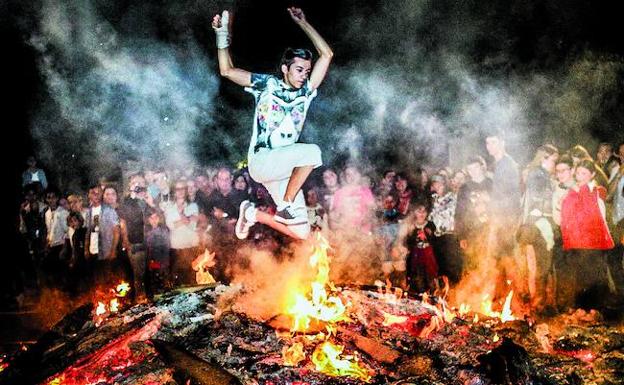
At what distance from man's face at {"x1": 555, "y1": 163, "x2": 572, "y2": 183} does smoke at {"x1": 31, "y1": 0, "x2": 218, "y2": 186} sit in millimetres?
6406

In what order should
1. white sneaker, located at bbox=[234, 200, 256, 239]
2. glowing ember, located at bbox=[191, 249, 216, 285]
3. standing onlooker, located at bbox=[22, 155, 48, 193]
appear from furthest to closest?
standing onlooker, located at bbox=[22, 155, 48, 193], glowing ember, located at bbox=[191, 249, 216, 285], white sneaker, located at bbox=[234, 200, 256, 239]

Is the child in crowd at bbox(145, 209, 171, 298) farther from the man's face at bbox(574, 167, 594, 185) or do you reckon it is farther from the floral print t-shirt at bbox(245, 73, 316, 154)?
the man's face at bbox(574, 167, 594, 185)

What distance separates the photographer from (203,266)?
7.02m

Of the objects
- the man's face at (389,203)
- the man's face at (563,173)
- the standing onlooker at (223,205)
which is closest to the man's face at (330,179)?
the man's face at (389,203)

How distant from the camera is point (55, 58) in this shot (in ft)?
27.8

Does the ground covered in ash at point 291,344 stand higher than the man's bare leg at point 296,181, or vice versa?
the man's bare leg at point 296,181

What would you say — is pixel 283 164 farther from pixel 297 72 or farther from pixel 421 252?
pixel 421 252

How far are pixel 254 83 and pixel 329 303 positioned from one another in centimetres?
271

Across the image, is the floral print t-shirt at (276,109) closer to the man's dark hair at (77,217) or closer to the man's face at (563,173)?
the man's dark hair at (77,217)

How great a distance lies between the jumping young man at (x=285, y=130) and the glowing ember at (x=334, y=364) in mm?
1642

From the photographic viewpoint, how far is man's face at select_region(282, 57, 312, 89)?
513 centimetres

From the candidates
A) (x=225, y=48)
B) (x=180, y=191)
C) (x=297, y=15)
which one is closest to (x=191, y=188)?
(x=180, y=191)

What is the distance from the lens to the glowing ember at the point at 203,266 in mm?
6918

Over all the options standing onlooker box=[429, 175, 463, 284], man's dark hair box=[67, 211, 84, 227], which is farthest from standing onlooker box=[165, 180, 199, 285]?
standing onlooker box=[429, 175, 463, 284]
